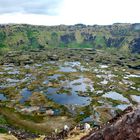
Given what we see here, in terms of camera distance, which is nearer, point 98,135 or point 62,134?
point 98,135

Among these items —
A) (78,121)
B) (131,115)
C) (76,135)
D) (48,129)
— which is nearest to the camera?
(131,115)

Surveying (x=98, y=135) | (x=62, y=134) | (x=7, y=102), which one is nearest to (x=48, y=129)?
(x=7, y=102)

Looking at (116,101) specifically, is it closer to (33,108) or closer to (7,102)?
(33,108)

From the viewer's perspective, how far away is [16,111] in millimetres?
177875

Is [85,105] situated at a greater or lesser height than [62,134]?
lesser

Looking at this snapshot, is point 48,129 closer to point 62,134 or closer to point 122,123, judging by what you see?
point 62,134

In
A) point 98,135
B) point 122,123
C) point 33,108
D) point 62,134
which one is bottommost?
point 33,108

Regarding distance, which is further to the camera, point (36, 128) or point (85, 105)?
point (85, 105)

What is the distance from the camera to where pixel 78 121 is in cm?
15938

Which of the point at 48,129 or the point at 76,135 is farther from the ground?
the point at 76,135

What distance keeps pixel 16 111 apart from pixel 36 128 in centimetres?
3175

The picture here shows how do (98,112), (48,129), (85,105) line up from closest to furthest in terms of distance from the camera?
(48,129) → (98,112) → (85,105)

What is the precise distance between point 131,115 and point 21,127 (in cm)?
11693

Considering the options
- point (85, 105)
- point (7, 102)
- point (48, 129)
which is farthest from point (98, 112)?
point (7, 102)
